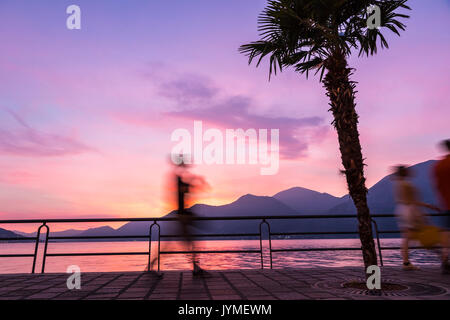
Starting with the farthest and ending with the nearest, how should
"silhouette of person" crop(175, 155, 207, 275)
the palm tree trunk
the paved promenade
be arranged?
"silhouette of person" crop(175, 155, 207, 275)
the palm tree trunk
the paved promenade

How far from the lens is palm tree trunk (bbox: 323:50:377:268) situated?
451 centimetres

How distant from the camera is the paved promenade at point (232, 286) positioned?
391 centimetres

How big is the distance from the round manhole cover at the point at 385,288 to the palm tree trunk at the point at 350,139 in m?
0.38

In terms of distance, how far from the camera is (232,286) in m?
4.64

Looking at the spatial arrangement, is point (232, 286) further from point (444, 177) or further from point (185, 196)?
point (444, 177)

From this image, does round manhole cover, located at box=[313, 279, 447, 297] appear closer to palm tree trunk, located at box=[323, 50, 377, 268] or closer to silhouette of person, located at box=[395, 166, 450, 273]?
palm tree trunk, located at box=[323, 50, 377, 268]

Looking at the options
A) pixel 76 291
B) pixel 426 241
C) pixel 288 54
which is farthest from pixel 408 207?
pixel 76 291

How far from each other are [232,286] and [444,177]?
379 cm

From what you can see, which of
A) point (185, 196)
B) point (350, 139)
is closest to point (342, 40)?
point (350, 139)

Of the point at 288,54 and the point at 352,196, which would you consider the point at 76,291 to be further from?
the point at 288,54

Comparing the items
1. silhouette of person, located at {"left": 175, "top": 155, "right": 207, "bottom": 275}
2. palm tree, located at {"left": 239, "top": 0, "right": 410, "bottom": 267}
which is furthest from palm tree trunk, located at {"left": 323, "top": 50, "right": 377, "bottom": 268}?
silhouette of person, located at {"left": 175, "top": 155, "right": 207, "bottom": 275}

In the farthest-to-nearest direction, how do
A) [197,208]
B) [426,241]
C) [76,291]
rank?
[197,208]
[426,241]
[76,291]
